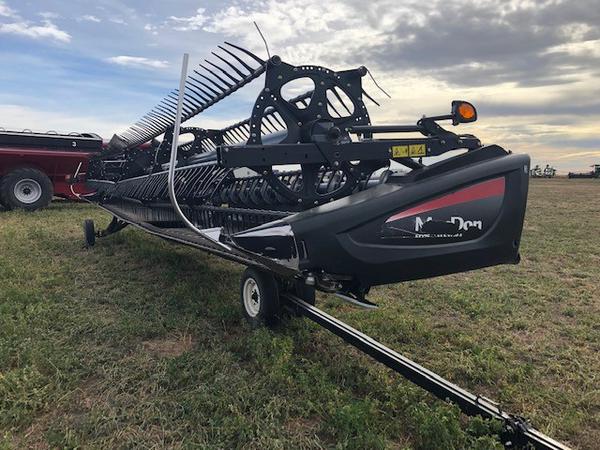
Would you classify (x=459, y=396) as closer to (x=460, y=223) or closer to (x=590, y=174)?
(x=460, y=223)

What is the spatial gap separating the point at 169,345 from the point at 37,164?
10.6 m

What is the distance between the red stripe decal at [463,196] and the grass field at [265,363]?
0.98 meters

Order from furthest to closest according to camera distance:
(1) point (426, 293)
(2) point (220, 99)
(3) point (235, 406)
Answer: (1) point (426, 293) < (2) point (220, 99) < (3) point (235, 406)

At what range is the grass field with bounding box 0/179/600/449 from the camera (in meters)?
2.45

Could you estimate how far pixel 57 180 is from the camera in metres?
13.0

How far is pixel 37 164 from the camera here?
1241cm

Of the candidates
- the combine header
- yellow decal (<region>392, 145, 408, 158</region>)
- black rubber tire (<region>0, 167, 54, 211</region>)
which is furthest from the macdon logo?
black rubber tire (<region>0, 167, 54, 211</region>)

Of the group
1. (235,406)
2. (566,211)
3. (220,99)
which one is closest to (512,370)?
(235,406)

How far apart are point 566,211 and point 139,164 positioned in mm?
11236

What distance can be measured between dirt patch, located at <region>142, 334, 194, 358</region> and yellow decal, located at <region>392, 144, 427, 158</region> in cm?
191

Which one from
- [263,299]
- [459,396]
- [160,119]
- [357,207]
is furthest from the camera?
[160,119]

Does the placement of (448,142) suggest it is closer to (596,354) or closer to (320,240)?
(320,240)

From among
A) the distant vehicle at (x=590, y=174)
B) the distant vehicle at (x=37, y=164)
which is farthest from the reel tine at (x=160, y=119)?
the distant vehicle at (x=590, y=174)

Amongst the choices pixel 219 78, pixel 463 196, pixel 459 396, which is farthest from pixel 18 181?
pixel 459 396
